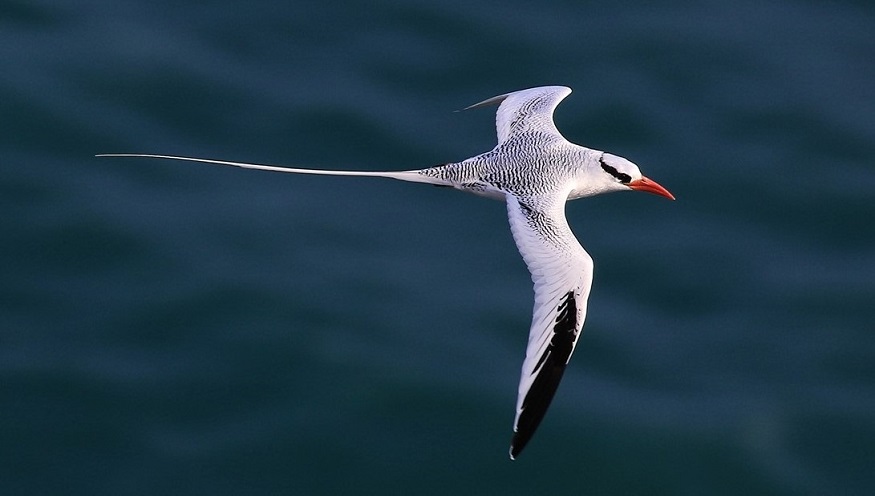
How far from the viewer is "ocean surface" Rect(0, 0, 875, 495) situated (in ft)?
46.1

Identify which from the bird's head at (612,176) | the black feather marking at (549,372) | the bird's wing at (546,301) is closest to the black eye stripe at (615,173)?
the bird's head at (612,176)

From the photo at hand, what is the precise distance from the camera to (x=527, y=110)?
15.5 m

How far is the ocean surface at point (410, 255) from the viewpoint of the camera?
553 inches

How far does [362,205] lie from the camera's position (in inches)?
643

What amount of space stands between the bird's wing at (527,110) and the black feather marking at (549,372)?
307 cm

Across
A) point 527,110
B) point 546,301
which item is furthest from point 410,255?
point 546,301

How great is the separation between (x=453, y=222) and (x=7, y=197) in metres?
4.70

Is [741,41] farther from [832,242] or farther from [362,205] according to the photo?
[362,205]

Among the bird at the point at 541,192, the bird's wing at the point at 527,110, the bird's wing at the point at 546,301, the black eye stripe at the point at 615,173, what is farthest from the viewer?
the bird's wing at the point at 527,110

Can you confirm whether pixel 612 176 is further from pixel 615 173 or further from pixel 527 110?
pixel 527 110

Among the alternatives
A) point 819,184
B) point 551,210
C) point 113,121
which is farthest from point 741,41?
point 113,121

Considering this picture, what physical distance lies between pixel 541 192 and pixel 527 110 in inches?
75.8

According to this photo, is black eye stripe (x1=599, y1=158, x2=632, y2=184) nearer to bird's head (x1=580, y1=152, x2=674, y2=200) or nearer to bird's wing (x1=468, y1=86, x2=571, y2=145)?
bird's head (x1=580, y1=152, x2=674, y2=200)

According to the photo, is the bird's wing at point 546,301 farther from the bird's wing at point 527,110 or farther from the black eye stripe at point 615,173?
the bird's wing at point 527,110
